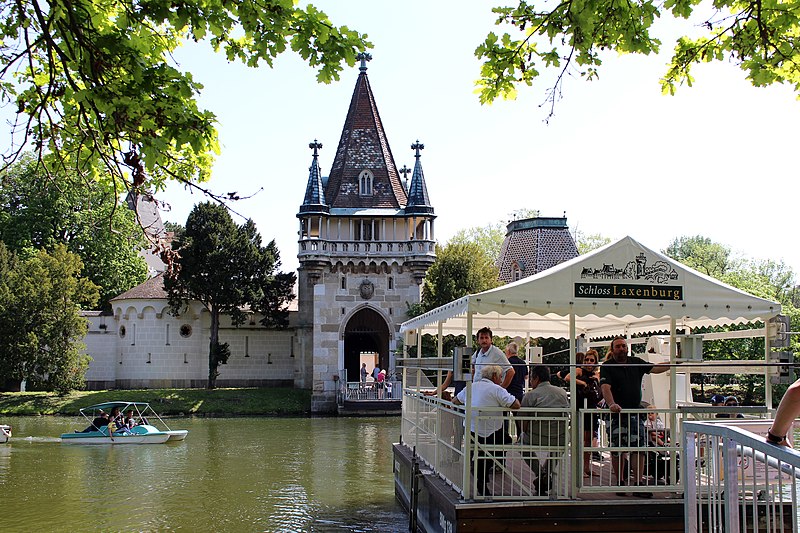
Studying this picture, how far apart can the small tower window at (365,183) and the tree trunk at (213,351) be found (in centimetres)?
967

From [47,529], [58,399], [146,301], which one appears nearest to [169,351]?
[146,301]

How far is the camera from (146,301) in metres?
47.2

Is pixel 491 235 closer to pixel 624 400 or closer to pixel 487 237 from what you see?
pixel 487 237

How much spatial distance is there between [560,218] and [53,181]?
55.0 metres

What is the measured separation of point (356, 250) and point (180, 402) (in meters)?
11.2

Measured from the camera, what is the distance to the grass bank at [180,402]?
39281 millimetres

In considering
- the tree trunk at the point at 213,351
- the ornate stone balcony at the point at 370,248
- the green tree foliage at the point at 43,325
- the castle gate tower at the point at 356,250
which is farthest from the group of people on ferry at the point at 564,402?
the tree trunk at the point at 213,351

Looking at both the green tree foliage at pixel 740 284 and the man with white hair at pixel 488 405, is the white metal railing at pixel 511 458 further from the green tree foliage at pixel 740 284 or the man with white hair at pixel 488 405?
the green tree foliage at pixel 740 284

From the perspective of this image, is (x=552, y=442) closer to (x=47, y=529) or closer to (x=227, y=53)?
(x=227, y=53)

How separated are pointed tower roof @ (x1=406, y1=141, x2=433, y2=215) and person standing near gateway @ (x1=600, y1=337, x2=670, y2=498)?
35088 millimetres

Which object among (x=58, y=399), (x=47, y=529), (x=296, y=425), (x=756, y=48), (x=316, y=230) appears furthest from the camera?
(x=316, y=230)

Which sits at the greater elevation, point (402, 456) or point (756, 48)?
point (756, 48)

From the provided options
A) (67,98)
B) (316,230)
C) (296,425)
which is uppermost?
(316,230)

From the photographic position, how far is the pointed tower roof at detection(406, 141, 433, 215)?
1768 inches
